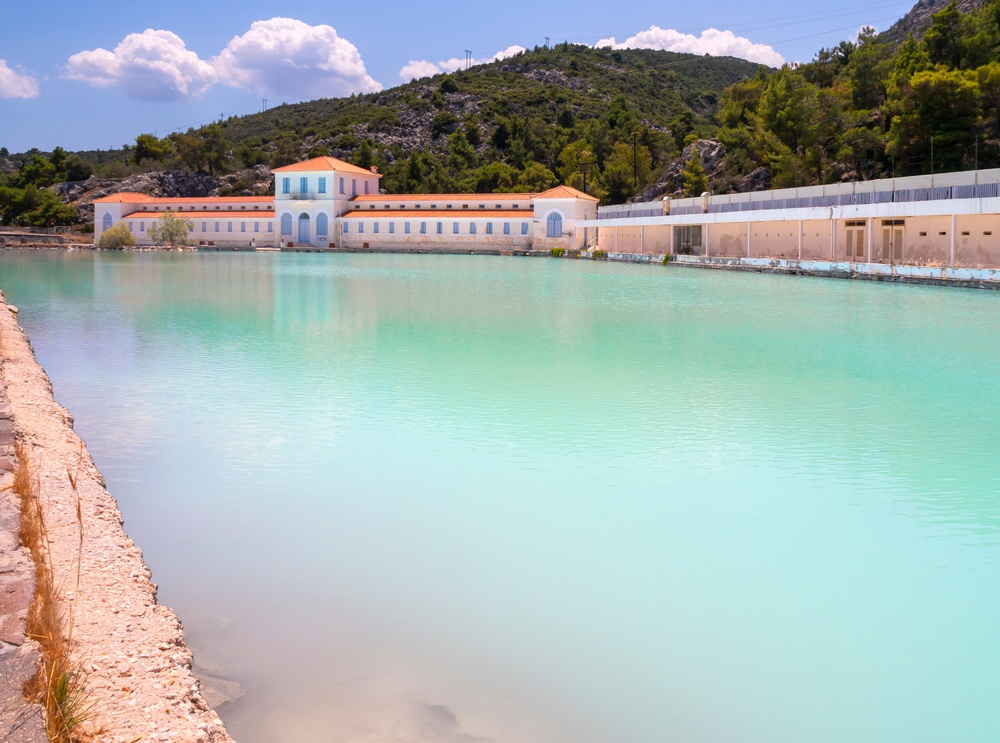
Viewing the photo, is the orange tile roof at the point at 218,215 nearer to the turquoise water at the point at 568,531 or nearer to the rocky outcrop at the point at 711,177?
the rocky outcrop at the point at 711,177

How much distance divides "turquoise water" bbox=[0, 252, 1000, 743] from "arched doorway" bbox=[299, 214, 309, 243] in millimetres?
54200

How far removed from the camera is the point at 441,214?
63.3 meters

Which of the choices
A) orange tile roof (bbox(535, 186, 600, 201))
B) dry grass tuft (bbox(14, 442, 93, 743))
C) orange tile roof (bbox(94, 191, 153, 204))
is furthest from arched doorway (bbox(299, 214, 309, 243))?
dry grass tuft (bbox(14, 442, 93, 743))

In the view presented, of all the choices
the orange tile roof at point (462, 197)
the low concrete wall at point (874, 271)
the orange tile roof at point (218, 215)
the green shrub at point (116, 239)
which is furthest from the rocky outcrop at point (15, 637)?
the orange tile roof at point (218, 215)

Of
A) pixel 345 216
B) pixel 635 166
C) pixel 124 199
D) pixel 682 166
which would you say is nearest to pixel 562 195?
pixel 682 166

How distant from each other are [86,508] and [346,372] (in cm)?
583

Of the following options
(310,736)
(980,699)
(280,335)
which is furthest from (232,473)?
(280,335)

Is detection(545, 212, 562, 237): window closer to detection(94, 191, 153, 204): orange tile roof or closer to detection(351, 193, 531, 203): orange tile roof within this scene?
detection(351, 193, 531, 203): orange tile roof

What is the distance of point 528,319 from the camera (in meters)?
17.3

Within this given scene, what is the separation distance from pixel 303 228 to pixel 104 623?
64734 millimetres

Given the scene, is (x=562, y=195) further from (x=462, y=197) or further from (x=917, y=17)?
(x=917, y=17)

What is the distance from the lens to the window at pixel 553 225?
5950 centimetres

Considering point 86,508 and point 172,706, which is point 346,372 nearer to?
point 86,508

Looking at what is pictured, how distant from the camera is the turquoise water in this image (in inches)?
150
